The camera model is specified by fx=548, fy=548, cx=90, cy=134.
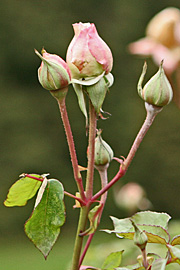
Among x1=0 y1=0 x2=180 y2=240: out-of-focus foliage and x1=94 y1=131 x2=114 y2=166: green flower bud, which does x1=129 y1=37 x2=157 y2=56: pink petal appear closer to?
x1=94 y1=131 x2=114 y2=166: green flower bud

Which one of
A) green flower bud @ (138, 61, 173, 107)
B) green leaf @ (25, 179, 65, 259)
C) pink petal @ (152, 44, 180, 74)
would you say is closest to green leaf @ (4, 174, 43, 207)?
green leaf @ (25, 179, 65, 259)

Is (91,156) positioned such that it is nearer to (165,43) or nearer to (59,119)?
(165,43)

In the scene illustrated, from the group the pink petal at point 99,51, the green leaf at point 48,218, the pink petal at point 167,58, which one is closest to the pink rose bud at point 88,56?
the pink petal at point 99,51

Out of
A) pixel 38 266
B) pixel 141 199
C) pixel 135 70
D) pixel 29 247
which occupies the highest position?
pixel 141 199

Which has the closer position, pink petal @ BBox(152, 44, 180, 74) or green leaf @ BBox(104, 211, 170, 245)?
green leaf @ BBox(104, 211, 170, 245)

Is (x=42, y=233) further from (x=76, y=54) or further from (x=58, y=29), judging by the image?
(x=58, y=29)

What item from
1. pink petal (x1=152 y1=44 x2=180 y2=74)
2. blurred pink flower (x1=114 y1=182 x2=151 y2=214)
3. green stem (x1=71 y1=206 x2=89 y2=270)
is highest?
pink petal (x1=152 y1=44 x2=180 y2=74)

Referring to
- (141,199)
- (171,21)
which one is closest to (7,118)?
(141,199)
